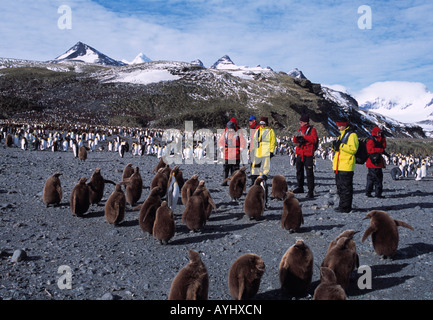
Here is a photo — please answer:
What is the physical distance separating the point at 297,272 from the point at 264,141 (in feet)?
12.7

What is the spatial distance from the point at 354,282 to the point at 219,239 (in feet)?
6.69

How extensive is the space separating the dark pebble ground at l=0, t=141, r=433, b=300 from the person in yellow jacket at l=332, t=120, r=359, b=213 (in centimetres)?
47

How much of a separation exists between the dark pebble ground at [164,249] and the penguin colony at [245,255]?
0.59ft

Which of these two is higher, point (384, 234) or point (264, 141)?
point (264, 141)

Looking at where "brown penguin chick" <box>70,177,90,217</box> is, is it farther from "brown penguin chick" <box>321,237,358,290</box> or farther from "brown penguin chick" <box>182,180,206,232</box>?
"brown penguin chick" <box>321,237,358,290</box>

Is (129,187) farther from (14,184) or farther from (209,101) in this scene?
(209,101)

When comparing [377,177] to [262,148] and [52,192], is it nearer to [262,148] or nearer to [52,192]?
[262,148]

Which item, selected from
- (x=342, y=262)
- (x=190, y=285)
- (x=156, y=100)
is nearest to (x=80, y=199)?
(x=190, y=285)

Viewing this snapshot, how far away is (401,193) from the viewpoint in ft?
29.8

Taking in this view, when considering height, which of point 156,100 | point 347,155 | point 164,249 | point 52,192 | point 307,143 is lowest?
point 164,249

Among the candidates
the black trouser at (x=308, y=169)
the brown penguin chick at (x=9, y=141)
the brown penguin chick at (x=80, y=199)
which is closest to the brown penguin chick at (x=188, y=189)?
the brown penguin chick at (x=80, y=199)

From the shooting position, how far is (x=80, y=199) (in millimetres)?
5938

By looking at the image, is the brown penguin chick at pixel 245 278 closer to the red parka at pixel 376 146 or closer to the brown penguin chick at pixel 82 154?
the red parka at pixel 376 146
